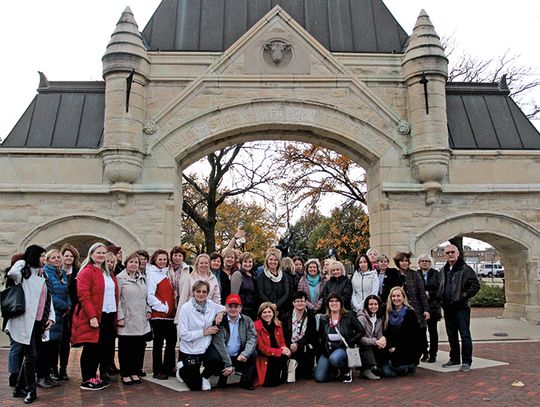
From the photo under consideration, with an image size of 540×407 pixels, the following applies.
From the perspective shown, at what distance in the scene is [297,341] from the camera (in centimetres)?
645

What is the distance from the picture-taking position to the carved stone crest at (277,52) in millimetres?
12039

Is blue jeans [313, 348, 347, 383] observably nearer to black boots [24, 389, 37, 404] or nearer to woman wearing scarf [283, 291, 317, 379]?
woman wearing scarf [283, 291, 317, 379]

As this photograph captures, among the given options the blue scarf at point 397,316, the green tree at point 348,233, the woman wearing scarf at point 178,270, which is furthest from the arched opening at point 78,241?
the green tree at point 348,233

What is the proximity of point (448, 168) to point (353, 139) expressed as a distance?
2340 mm

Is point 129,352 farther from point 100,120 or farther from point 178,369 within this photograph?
point 100,120

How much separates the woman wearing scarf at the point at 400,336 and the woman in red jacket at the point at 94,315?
355 centimetres

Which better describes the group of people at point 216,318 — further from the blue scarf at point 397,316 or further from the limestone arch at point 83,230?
the limestone arch at point 83,230

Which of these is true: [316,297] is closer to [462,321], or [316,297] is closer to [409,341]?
[409,341]

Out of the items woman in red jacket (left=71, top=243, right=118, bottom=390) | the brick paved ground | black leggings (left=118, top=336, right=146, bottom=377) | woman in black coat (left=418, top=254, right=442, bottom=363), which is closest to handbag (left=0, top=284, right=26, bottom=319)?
woman in red jacket (left=71, top=243, right=118, bottom=390)

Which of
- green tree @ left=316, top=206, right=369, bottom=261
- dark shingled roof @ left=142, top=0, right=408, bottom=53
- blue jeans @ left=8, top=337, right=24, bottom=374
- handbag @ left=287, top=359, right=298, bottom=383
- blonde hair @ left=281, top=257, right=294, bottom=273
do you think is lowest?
handbag @ left=287, top=359, right=298, bottom=383

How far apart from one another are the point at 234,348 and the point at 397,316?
223cm

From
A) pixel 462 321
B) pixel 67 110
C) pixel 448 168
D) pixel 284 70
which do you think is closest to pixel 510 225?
pixel 448 168

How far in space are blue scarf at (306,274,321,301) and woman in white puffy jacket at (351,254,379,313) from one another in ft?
1.74

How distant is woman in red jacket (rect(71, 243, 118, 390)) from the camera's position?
5777 millimetres
